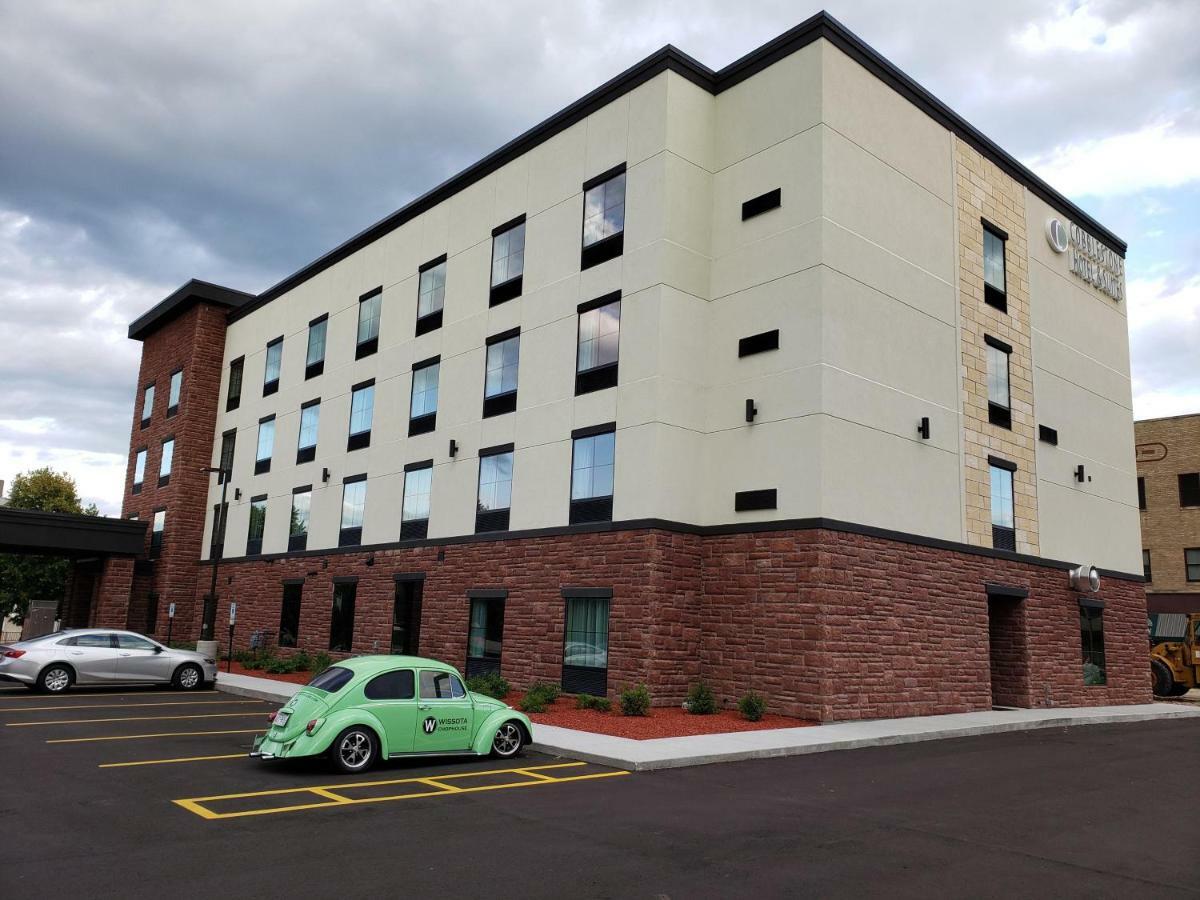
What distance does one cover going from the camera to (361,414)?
3192 centimetres

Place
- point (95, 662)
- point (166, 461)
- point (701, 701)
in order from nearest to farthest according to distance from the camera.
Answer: point (701, 701), point (95, 662), point (166, 461)

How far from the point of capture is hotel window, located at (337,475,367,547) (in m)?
30.9

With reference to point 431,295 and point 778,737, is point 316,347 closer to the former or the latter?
point 431,295

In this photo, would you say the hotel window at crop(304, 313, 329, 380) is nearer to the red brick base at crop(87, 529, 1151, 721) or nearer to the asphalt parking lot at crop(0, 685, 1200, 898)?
the red brick base at crop(87, 529, 1151, 721)

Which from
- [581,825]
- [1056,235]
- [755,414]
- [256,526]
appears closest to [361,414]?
[256,526]

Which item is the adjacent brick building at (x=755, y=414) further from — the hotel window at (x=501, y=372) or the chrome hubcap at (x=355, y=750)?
the chrome hubcap at (x=355, y=750)

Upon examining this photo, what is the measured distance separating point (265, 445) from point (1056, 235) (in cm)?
2943

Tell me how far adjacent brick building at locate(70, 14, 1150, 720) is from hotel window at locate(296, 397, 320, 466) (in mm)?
3462

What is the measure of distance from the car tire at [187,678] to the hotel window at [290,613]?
25.6ft

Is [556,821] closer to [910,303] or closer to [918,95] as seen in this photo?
[910,303]

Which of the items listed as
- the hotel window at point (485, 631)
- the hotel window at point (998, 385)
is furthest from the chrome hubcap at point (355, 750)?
the hotel window at point (998, 385)

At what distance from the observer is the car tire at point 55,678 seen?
22172 millimetres

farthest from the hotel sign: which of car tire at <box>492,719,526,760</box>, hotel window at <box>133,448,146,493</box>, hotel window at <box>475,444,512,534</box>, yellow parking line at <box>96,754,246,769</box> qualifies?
hotel window at <box>133,448,146,493</box>

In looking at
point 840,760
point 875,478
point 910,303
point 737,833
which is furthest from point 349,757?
point 910,303
